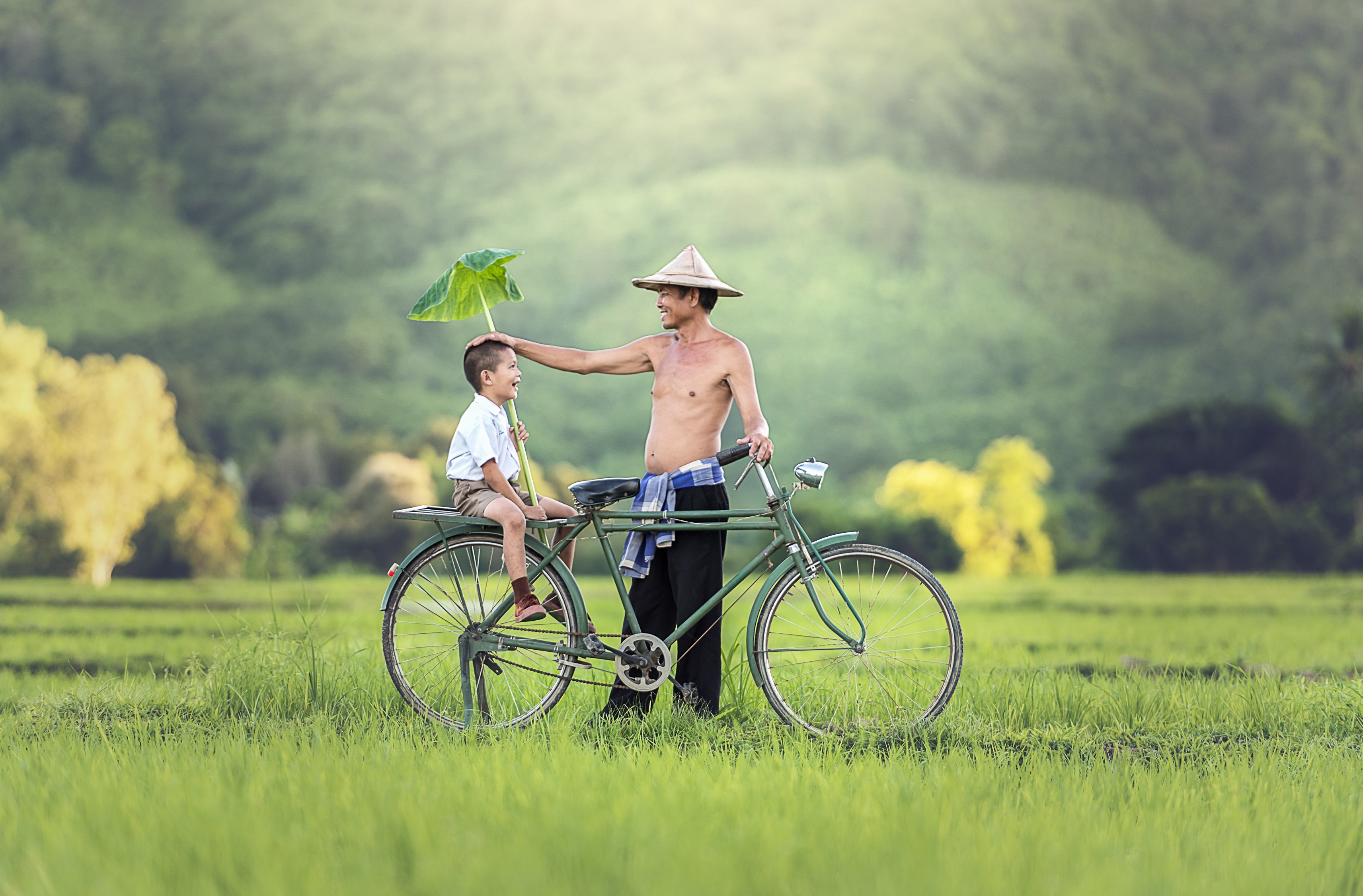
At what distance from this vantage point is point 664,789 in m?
4.13

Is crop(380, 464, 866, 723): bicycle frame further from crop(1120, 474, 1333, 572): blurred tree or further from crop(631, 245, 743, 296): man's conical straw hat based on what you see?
crop(1120, 474, 1333, 572): blurred tree

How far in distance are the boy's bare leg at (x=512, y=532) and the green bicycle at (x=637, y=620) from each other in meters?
0.19

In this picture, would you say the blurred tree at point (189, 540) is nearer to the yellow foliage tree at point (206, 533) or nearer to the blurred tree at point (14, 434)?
the yellow foliage tree at point (206, 533)

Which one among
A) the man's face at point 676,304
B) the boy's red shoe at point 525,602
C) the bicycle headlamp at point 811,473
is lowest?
the boy's red shoe at point 525,602

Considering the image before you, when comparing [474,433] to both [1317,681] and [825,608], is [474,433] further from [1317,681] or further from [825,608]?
[1317,681]

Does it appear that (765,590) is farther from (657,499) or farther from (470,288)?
(470,288)

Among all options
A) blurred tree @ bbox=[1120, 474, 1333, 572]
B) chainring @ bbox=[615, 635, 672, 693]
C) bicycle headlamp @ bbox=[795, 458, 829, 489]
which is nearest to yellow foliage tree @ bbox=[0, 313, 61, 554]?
chainring @ bbox=[615, 635, 672, 693]

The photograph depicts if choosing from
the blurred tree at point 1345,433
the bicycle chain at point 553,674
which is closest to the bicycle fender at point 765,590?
the bicycle chain at point 553,674

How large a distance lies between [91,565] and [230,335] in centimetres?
2613

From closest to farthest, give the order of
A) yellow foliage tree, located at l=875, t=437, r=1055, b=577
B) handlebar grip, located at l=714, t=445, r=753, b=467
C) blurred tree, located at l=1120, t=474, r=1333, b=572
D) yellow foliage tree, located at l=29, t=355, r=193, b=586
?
1. handlebar grip, located at l=714, t=445, r=753, b=467
2. yellow foliage tree, located at l=29, t=355, r=193, b=586
3. blurred tree, located at l=1120, t=474, r=1333, b=572
4. yellow foliage tree, located at l=875, t=437, r=1055, b=577

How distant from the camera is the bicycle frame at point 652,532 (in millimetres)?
5426

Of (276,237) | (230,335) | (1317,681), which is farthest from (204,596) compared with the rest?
(276,237)

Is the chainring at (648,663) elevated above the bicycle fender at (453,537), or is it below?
below

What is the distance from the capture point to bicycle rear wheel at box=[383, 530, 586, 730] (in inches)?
219
